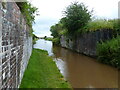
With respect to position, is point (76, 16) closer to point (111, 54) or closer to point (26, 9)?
point (111, 54)

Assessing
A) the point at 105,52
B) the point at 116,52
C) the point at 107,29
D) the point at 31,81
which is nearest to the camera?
the point at 31,81

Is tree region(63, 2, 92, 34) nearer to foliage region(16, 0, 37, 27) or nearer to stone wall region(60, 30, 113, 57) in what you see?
stone wall region(60, 30, 113, 57)

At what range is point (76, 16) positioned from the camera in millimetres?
17156

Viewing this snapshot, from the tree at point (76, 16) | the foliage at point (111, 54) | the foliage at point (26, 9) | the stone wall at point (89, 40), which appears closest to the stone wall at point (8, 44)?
the foliage at point (26, 9)

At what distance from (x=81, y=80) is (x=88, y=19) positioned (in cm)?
1175

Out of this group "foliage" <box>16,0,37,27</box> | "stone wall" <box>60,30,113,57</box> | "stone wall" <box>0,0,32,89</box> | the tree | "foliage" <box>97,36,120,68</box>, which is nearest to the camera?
"stone wall" <box>0,0,32,89</box>

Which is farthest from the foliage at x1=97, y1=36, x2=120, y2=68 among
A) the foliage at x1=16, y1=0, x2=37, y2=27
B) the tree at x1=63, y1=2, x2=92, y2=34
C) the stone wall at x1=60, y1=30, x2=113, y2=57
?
the tree at x1=63, y1=2, x2=92, y2=34

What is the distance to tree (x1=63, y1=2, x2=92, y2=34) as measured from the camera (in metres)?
17.1

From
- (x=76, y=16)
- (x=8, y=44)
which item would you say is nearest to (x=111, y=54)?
(x=8, y=44)

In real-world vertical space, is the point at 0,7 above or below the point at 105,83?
above

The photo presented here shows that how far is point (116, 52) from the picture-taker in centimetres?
912

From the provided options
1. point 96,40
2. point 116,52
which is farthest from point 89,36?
point 116,52

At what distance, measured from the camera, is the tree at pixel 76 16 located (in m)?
17.1

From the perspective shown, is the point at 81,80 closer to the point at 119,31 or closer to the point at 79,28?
the point at 119,31
